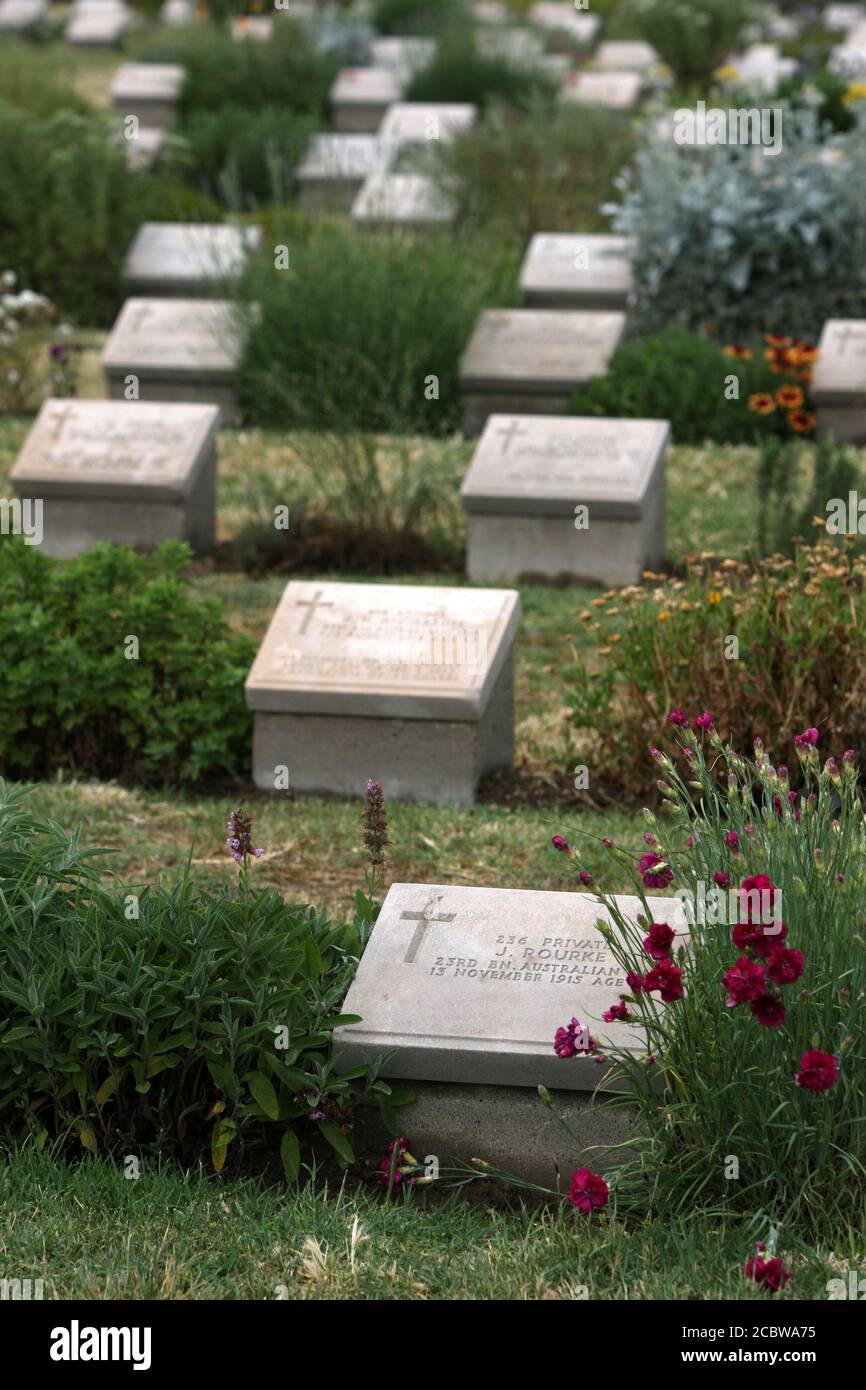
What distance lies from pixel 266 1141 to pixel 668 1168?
904mm

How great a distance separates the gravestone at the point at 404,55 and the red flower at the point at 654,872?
46.2ft

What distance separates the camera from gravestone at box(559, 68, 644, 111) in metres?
16.0

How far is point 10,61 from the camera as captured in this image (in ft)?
49.5

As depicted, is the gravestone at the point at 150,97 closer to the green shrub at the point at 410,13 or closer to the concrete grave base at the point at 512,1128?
the green shrub at the point at 410,13

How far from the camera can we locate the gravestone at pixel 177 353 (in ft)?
33.3

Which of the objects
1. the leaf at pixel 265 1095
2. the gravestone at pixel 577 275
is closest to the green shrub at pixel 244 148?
the gravestone at pixel 577 275

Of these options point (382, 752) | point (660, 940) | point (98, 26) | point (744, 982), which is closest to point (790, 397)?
point (382, 752)

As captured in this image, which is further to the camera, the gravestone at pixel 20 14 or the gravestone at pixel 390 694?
the gravestone at pixel 20 14

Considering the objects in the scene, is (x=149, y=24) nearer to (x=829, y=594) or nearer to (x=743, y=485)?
(x=743, y=485)

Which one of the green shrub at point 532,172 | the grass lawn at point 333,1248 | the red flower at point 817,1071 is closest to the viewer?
the red flower at point 817,1071

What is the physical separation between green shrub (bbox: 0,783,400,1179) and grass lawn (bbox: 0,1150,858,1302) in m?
0.16

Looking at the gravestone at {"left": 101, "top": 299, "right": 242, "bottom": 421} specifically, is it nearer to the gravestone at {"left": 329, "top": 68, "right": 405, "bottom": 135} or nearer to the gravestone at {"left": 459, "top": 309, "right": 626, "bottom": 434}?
the gravestone at {"left": 459, "top": 309, "right": 626, "bottom": 434}

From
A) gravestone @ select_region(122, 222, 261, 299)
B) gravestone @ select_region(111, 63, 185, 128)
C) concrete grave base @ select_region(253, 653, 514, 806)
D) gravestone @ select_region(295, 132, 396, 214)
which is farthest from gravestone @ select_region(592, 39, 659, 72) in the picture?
concrete grave base @ select_region(253, 653, 514, 806)
